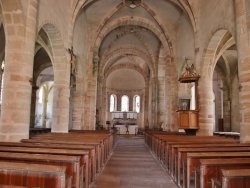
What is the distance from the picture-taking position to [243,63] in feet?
21.6

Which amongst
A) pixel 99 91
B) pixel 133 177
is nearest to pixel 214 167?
pixel 133 177

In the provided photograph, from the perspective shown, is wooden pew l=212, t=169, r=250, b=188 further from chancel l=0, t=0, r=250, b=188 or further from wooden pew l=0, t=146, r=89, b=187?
wooden pew l=0, t=146, r=89, b=187

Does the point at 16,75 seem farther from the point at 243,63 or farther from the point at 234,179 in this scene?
the point at 243,63

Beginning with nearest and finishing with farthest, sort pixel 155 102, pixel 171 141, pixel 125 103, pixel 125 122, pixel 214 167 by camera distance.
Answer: pixel 214 167
pixel 171 141
pixel 155 102
pixel 125 122
pixel 125 103

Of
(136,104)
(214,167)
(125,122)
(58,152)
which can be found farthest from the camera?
(136,104)

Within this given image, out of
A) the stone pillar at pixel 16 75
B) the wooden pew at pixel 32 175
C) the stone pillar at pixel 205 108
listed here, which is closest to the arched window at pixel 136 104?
the stone pillar at pixel 205 108

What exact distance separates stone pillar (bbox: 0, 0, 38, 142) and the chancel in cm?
3

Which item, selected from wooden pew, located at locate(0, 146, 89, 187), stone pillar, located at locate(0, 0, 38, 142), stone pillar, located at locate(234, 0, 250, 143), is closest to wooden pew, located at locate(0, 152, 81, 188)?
wooden pew, located at locate(0, 146, 89, 187)

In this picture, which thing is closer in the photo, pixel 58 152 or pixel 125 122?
Result: pixel 58 152

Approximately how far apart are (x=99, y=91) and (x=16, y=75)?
14911 millimetres

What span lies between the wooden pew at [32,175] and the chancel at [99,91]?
0.01 m

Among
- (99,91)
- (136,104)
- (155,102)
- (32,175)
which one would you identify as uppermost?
(99,91)

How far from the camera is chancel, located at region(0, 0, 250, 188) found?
3705 millimetres

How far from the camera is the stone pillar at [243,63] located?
6.45 metres
